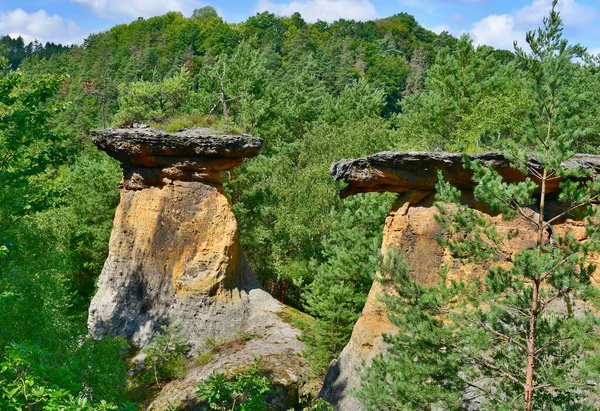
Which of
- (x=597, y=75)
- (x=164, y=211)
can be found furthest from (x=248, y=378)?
(x=597, y=75)

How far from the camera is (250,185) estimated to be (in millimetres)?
27094

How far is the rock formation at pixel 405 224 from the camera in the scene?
36.6ft

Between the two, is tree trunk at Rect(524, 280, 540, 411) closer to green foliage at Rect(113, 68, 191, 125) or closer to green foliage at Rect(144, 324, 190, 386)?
green foliage at Rect(144, 324, 190, 386)

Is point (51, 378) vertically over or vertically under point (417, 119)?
under

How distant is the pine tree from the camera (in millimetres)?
7570

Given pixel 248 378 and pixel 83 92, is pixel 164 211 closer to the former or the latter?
pixel 248 378

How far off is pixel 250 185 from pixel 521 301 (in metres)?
20.2

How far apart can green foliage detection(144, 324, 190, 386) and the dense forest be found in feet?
2.91

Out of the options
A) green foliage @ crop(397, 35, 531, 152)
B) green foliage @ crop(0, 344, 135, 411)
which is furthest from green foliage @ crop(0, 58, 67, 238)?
green foliage @ crop(397, 35, 531, 152)

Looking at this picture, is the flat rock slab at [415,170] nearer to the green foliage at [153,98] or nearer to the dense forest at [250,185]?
the dense forest at [250,185]

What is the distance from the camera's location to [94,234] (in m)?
24.6

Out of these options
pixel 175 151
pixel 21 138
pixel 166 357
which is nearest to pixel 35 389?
pixel 21 138

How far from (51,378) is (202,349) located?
11.6 metres

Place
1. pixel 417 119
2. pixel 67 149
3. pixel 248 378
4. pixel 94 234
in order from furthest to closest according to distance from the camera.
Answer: pixel 94 234 → pixel 417 119 → pixel 67 149 → pixel 248 378
